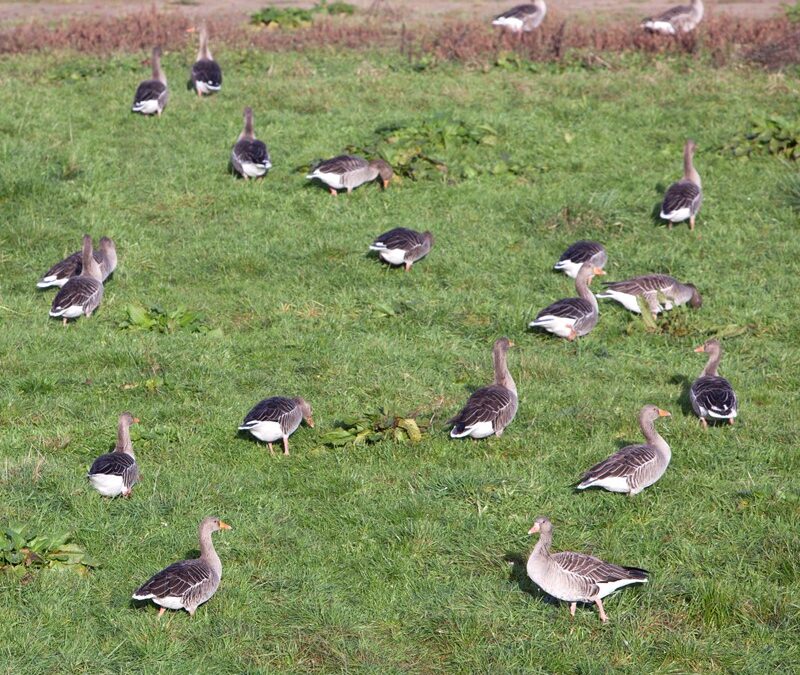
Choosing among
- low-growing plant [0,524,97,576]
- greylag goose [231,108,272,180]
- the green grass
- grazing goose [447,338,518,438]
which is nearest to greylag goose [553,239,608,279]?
the green grass

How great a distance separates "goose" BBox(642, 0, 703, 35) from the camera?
76.8 feet

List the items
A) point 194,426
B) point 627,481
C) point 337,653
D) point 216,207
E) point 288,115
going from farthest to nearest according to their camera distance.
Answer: point 288,115 < point 216,207 < point 194,426 < point 627,481 < point 337,653

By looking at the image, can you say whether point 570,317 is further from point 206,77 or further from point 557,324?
point 206,77

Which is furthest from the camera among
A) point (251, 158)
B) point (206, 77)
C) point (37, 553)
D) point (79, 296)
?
point (206, 77)

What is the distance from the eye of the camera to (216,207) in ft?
54.4

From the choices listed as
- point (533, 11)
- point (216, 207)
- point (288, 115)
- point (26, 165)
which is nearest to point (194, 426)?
point (216, 207)

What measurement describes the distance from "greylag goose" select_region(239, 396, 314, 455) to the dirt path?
17460 millimetres

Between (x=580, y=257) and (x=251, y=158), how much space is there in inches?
211

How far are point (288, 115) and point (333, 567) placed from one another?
478 inches

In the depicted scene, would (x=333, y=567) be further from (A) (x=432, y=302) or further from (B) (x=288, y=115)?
(B) (x=288, y=115)

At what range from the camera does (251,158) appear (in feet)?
55.4

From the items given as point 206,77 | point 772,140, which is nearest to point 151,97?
point 206,77

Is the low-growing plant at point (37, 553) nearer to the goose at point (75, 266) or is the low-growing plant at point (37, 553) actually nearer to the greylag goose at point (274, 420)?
the greylag goose at point (274, 420)

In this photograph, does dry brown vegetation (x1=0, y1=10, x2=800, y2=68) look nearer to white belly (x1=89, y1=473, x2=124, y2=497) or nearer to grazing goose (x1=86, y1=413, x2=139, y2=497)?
grazing goose (x1=86, y1=413, x2=139, y2=497)
